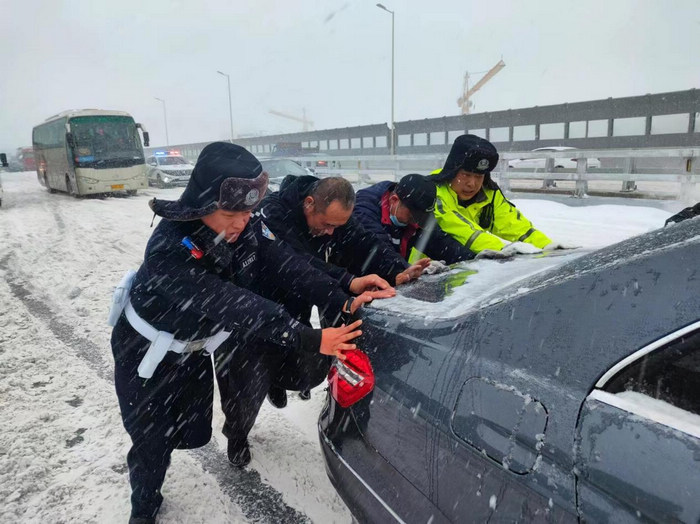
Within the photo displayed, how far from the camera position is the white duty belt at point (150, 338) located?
1.89 m

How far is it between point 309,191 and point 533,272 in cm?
146

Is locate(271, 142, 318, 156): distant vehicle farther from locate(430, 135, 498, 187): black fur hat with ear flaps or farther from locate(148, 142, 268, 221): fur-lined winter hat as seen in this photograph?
locate(148, 142, 268, 221): fur-lined winter hat

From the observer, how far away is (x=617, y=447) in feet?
3.14

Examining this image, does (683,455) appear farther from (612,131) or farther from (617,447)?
(612,131)

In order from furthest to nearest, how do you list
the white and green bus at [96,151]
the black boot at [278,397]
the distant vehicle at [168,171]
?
the distant vehicle at [168,171], the white and green bus at [96,151], the black boot at [278,397]

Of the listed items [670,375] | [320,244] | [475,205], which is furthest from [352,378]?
[475,205]

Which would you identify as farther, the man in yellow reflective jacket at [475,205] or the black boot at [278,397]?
the man in yellow reflective jacket at [475,205]

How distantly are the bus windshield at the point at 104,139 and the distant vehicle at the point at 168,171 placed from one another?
2.90 meters

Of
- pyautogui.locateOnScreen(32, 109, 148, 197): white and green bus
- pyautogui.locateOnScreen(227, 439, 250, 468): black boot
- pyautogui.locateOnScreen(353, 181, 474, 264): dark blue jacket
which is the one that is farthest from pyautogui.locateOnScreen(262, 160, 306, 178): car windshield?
pyautogui.locateOnScreen(227, 439, 250, 468): black boot

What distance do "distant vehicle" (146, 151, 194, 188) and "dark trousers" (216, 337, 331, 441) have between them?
58.8 ft

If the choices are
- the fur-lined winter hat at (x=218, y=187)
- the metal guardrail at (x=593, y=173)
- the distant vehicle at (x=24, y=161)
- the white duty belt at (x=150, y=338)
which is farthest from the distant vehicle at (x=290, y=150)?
the fur-lined winter hat at (x=218, y=187)

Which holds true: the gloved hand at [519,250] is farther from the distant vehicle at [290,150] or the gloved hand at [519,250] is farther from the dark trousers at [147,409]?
the distant vehicle at [290,150]

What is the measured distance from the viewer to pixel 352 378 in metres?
1.64

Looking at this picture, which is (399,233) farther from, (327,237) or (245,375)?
(245,375)
